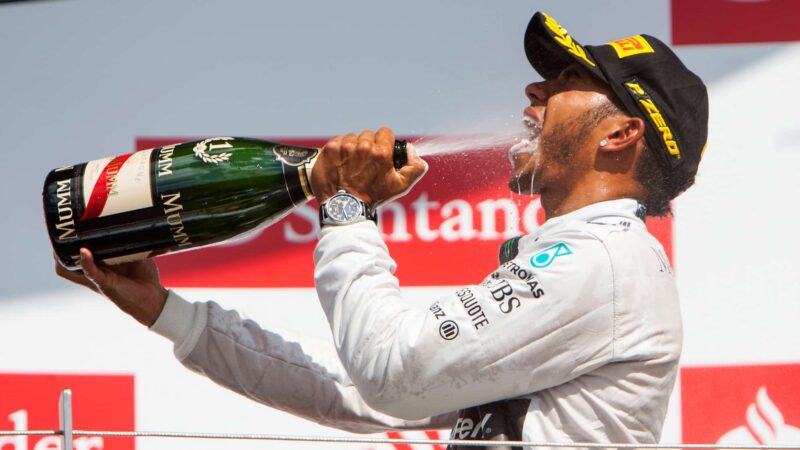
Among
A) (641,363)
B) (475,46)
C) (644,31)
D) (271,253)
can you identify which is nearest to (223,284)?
(271,253)

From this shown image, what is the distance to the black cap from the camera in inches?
49.8

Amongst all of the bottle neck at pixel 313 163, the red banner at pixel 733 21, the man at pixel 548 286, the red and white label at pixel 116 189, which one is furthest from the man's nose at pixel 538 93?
the red banner at pixel 733 21

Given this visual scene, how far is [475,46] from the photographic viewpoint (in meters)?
2.02

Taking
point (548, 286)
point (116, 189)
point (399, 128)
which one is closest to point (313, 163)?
point (116, 189)

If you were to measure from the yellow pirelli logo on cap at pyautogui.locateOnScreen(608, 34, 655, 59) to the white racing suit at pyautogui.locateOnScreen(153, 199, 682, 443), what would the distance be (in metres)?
0.20

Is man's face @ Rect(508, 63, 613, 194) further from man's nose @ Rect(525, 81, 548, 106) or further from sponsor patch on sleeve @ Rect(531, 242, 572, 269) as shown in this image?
sponsor patch on sleeve @ Rect(531, 242, 572, 269)

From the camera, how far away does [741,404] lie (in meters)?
2.06

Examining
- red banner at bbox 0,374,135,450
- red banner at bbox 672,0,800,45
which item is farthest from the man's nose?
red banner at bbox 0,374,135,450

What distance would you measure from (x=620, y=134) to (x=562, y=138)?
2.9 inches

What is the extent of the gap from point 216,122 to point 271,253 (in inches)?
11.4

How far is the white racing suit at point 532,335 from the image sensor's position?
1099mm

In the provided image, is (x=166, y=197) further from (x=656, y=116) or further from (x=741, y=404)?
(x=741, y=404)

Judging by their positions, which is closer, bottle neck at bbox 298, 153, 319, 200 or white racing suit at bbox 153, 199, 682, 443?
white racing suit at bbox 153, 199, 682, 443

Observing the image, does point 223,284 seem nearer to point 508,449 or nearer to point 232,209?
point 232,209
